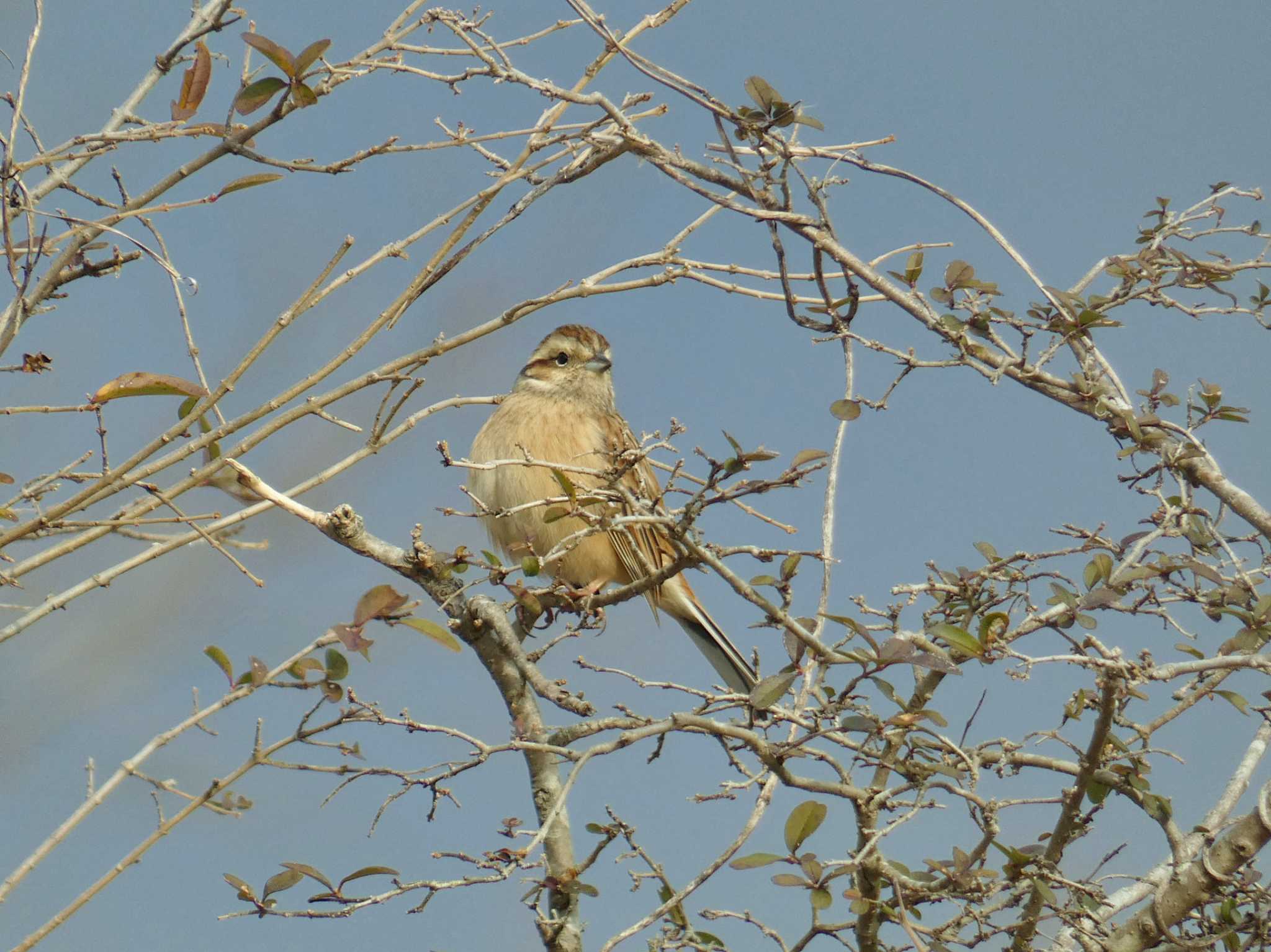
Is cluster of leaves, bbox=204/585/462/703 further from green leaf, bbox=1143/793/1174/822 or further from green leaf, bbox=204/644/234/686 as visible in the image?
green leaf, bbox=1143/793/1174/822

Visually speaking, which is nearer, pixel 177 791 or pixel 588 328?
pixel 177 791

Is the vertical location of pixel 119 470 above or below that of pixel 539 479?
below

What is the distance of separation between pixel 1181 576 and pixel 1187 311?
0.65m

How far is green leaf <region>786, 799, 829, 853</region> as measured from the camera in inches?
83.3

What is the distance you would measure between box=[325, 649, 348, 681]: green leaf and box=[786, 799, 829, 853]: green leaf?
862 mm

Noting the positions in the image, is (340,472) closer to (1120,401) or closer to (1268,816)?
(1120,401)

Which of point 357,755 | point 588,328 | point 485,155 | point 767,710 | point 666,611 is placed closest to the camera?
point 767,710

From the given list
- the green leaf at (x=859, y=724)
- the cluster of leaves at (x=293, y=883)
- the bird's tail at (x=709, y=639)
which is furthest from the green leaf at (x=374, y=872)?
the bird's tail at (x=709, y=639)

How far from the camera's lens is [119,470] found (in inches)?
90.4

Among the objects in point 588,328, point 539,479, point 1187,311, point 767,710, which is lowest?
point 767,710

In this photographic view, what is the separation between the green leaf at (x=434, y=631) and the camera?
7.50 ft

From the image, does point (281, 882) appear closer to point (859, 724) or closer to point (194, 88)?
point (859, 724)

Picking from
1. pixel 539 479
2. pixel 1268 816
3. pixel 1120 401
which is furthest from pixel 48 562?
pixel 1268 816

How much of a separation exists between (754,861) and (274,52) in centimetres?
160
